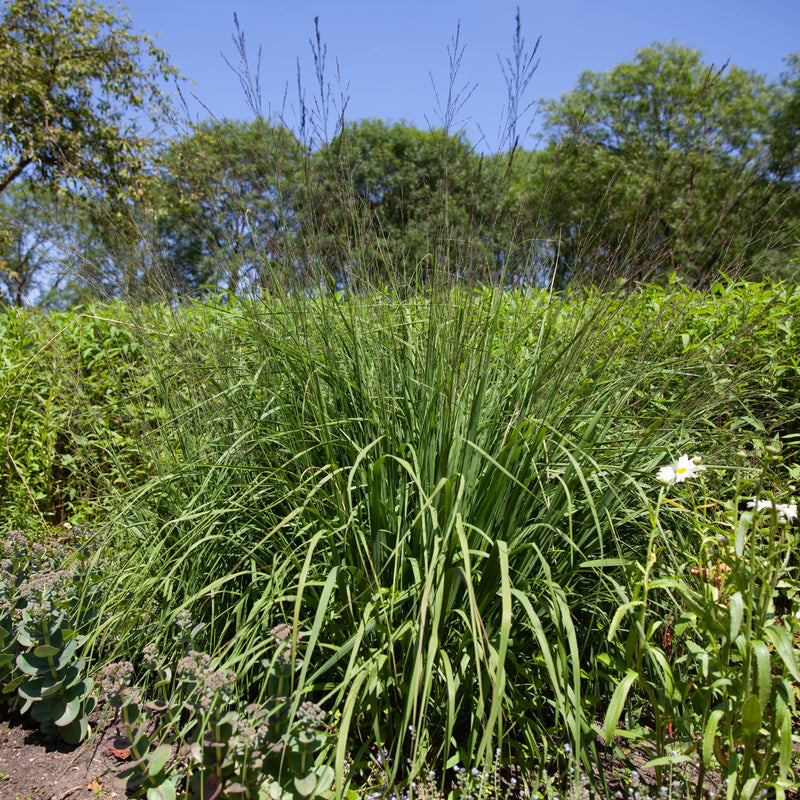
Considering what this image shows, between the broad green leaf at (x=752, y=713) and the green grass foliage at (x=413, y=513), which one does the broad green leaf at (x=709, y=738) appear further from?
the green grass foliage at (x=413, y=513)

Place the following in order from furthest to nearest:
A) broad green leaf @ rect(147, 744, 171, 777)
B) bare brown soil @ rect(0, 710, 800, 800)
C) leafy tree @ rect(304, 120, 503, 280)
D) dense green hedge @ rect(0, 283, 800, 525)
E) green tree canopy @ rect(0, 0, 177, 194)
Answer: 1. green tree canopy @ rect(0, 0, 177, 194)
2. dense green hedge @ rect(0, 283, 800, 525)
3. leafy tree @ rect(304, 120, 503, 280)
4. bare brown soil @ rect(0, 710, 800, 800)
5. broad green leaf @ rect(147, 744, 171, 777)

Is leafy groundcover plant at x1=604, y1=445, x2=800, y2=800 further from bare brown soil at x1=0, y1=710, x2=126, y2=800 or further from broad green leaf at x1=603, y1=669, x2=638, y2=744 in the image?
bare brown soil at x1=0, y1=710, x2=126, y2=800

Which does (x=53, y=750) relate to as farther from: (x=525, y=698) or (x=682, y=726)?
(x=682, y=726)

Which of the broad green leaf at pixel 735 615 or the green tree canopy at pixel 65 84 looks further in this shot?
the green tree canopy at pixel 65 84

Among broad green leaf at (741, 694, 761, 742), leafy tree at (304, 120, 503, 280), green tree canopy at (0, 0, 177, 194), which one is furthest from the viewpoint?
green tree canopy at (0, 0, 177, 194)

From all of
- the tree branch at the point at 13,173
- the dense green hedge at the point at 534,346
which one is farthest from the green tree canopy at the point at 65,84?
the dense green hedge at the point at 534,346

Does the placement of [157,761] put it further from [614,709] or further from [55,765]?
[614,709]

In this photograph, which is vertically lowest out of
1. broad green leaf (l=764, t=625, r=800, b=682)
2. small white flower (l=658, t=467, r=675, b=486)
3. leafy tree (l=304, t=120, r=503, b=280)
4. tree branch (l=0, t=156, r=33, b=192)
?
broad green leaf (l=764, t=625, r=800, b=682)

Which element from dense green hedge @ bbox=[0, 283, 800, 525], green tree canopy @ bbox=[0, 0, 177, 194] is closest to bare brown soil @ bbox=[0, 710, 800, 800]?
dense green hedge @ bbox=[0, 283, 800, 525]

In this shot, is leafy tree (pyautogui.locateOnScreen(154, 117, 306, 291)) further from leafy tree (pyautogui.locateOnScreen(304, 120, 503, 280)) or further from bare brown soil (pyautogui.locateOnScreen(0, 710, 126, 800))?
bare brown soil (pyautogui.locateOnScreen(0, 710, 126, 800))

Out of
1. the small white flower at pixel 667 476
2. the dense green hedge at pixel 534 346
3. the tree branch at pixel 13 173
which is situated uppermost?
the tree branch at pixel 13 173

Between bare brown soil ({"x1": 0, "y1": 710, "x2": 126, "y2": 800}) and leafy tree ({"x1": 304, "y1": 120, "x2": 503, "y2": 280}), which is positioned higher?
leafy tree ({"x1": 304, "y1": 120, "x2": 503, "y2": 280})

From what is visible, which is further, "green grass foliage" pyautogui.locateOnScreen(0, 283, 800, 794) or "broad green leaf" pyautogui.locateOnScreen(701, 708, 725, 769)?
"green grass foliage" pyautogui.locateOnScreen(0, 283, 800, 794)

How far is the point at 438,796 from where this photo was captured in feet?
4.57
